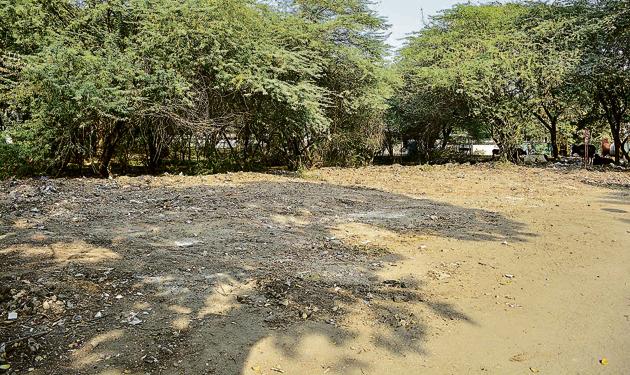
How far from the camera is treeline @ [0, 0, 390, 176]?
980 centimetres

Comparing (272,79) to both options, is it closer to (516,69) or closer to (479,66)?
Result: (479,66)

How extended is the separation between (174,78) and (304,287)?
25.6 feet

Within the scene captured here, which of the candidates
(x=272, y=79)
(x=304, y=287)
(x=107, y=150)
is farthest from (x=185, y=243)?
(x=107, y=150)

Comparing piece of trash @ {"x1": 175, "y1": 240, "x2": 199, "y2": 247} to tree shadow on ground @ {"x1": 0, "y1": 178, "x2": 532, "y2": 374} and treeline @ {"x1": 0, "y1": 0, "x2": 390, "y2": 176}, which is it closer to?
tree shadow on ground @ {"x1": 0, "y1": 178, "x2": 532, "y2": 374}

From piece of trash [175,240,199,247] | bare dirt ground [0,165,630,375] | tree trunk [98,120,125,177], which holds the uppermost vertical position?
tree trunk [98,120,125,177]

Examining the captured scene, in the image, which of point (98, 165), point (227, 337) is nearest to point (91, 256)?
point (227, 337)

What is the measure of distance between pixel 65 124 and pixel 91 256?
6805 millimetres

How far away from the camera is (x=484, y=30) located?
719 inches

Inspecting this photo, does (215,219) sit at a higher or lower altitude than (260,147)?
lower

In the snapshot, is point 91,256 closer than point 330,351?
No

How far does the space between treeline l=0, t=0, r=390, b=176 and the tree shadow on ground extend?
3.15 m

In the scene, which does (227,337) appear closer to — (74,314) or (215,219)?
(74,314)

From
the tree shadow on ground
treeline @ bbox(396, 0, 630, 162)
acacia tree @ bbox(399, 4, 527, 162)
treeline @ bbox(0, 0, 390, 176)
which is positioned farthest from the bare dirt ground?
acacia tree @ bbox(399, 4, 527, 162)

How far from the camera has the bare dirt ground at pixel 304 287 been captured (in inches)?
118
